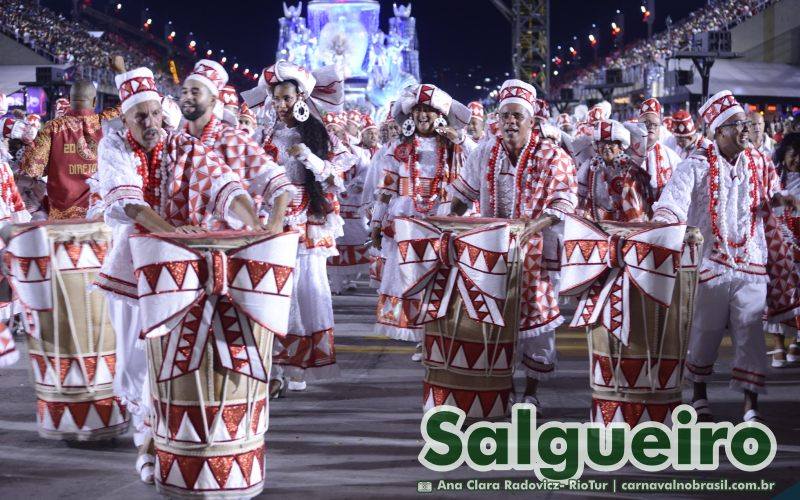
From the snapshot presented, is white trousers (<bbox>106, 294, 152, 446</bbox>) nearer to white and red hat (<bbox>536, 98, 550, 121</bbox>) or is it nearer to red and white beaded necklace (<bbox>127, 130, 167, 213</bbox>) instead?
red and white beaded necklace (<bbox>127, 130, 167, 213</bbox>)

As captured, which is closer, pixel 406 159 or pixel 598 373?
pixel 598 373

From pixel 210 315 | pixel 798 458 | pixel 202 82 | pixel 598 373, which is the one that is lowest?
pixel 798 458

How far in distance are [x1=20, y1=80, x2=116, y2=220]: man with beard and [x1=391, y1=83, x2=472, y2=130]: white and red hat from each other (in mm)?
2288

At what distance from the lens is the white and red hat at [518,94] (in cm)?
636

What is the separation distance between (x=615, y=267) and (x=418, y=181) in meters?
2.66

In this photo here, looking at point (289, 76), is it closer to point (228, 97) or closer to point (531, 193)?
point (531, 193)

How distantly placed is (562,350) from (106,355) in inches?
169

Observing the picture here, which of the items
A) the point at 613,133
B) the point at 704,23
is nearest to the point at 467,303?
the point at 613,133

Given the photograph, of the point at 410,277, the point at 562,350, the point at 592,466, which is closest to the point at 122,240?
the point at 410,277

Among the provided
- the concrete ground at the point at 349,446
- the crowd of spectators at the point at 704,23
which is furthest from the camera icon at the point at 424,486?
the crowd of spectators at the point at 704,23

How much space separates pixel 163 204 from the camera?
4969mm

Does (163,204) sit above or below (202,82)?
below

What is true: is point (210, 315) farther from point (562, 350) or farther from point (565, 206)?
point (562, 350)

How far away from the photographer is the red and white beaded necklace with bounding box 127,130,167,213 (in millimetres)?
4891
